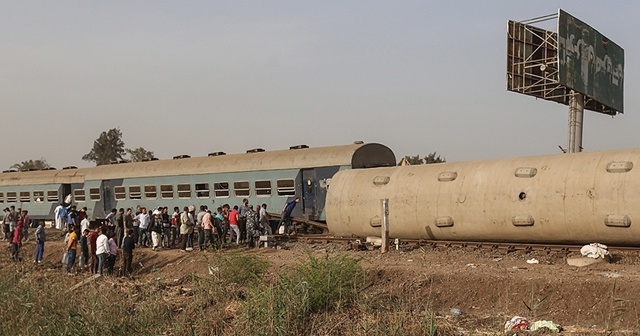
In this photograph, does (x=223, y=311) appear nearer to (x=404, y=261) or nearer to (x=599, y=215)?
(x=404, y=261)

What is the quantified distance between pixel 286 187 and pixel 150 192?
748cm

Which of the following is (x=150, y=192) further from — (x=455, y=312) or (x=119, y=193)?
(x=455, y=312)

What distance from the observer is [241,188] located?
26.0 metres

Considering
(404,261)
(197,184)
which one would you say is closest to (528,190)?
(404,261)

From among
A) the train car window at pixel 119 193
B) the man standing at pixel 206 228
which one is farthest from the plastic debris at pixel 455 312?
the train car window at pixel 119 193

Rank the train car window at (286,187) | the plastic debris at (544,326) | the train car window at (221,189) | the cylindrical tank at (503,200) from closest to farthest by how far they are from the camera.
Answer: the plastic debris at (544,326), the cylindrical tank at (503,200), the train car window at (286,187), the train car window at (221,189)

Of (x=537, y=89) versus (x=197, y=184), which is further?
(x=537, y=89)

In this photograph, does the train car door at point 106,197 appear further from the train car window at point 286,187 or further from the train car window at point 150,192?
the train car window at point 286,187

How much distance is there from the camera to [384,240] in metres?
18.4

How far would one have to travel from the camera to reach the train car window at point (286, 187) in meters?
24.6

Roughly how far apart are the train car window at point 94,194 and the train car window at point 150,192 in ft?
11.6

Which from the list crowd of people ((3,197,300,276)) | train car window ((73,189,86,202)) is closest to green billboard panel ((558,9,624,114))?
crowd of people ((3,197,300,276))

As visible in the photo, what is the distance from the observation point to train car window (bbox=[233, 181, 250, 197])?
84.8 ft

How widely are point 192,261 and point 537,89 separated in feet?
60.7
